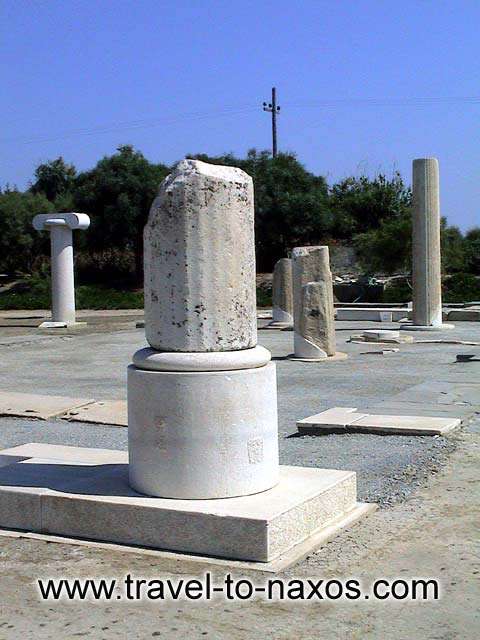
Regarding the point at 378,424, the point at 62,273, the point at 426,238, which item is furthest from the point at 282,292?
the point at 378,424

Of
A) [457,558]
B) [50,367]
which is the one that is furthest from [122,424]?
[50,367]

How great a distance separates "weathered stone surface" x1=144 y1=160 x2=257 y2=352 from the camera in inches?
214

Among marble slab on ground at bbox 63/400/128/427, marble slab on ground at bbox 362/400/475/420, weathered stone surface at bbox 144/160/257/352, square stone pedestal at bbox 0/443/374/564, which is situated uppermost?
weathered stone surface at bbox 144/160/257/352

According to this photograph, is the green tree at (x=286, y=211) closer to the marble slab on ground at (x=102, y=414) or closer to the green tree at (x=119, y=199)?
the green tree at (x=119, y=199)

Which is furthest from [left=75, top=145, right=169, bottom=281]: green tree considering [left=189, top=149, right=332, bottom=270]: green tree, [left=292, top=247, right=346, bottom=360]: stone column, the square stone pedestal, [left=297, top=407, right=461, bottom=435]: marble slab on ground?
the square stone pedestal

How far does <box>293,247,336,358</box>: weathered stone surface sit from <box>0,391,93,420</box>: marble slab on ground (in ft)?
19.3

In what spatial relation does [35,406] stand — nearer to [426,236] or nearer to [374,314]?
[426,236]

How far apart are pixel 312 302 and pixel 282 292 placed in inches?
314

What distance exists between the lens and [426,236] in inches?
845

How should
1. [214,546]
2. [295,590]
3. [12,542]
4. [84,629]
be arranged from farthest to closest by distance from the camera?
[12,542] → [214,546] → [295,590] → [84,629]

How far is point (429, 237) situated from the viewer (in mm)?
21453

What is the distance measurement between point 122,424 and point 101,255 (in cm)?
3513

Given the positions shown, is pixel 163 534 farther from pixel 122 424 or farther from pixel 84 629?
pixel 122 424

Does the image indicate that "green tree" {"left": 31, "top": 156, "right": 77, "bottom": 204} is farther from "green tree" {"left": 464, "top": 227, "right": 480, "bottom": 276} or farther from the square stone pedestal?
the square stone pedestal
